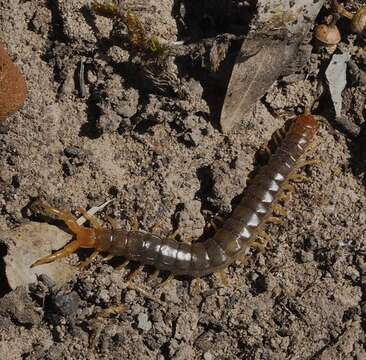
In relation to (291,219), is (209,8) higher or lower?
higher

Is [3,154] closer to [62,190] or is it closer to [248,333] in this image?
[62,190]

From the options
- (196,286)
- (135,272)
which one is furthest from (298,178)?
(135,272)

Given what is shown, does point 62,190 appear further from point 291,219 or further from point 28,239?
point 291,219

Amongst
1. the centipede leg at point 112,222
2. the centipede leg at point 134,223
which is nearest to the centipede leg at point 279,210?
the centipede leg at point 134,223

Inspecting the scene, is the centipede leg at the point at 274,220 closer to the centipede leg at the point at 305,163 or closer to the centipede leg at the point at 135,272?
the centipede leg at the point at 305,163

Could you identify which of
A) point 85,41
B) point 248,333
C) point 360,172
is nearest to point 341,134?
point 360,172

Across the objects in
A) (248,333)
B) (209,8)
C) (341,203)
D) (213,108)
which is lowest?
(248,333)

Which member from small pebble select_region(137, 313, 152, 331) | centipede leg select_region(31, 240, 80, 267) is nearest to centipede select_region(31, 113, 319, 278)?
centipede leg select_region(31, 240, 80, 267)

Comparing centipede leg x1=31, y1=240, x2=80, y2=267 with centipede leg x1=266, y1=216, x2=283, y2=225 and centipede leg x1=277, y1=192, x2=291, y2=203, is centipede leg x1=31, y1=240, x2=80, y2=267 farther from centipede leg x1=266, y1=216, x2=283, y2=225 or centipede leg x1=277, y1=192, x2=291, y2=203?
centipede leg x1=277, y1=192, x2=291, y2=203
